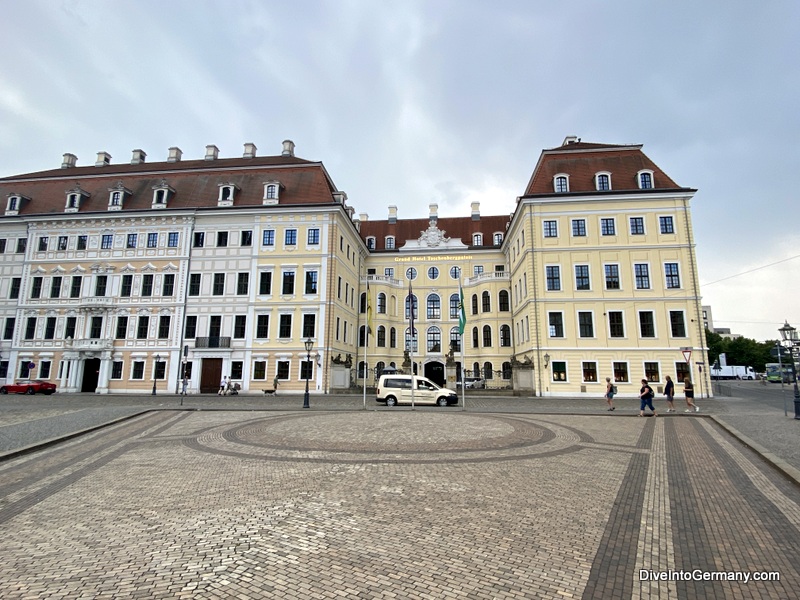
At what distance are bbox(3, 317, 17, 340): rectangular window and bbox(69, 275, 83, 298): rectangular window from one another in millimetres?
6046

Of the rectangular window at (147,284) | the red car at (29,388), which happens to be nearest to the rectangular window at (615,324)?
the rectangular window at (147,284)

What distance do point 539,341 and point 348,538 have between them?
31963mm

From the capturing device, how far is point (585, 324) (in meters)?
34.8

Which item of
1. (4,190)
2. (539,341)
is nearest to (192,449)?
(539,341)

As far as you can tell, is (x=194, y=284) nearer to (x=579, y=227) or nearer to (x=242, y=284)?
(x=242, y=284)

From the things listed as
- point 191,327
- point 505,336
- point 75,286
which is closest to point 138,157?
point 75,286

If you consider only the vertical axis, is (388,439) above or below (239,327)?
below

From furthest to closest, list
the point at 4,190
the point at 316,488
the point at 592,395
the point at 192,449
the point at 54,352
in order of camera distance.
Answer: the point at 4,190
the point at 54,352
the point at 592,395
the point at 192,449
the point at 316,488

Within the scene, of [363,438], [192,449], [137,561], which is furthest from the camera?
[363,438]

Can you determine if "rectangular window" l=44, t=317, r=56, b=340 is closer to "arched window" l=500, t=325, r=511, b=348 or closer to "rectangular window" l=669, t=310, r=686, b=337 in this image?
"arched window" l=500, t=325, r=511, b=348

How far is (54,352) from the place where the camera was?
38.4 metres

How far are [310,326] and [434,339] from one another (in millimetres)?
17379

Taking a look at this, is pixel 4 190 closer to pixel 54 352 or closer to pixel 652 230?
pixel 54 352

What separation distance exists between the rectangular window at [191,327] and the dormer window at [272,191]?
39.8ft
